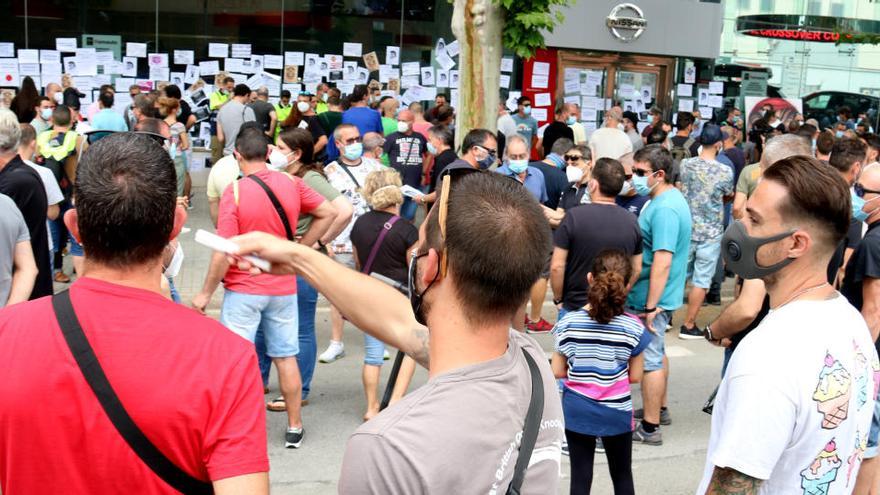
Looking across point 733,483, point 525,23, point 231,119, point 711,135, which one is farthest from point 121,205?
point 231,119

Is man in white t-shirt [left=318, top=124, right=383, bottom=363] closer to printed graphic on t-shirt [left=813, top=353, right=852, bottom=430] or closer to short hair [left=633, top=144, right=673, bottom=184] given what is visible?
short hair [left=633, top=144, right=673, bottom=184]

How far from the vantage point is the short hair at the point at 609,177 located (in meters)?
6.10

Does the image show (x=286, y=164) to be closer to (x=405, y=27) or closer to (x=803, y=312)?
(x=803, y=312)

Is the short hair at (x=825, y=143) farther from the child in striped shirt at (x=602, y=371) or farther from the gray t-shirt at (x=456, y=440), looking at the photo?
the gray t-shirt at (x=456, y=440)

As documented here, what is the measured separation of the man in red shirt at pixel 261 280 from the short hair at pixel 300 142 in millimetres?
604

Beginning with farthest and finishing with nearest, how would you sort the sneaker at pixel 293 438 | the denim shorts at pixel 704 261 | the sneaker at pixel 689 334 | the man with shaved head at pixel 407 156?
the man with shaved head at pixel 407 156, the denim shorts at pixel 704 261, the sneaker at pixel 689 334, the sneaker at pixel 293 438

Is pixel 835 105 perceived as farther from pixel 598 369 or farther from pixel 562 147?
pixel 598 369

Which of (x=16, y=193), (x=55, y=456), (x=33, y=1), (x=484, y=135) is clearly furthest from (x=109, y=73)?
(x=55, y=456)

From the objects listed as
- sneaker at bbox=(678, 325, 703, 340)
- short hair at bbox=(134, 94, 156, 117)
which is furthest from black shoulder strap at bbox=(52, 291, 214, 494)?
short hair at bbox=(134, 94, 156, 117)

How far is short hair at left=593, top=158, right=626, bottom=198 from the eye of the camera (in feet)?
20.0

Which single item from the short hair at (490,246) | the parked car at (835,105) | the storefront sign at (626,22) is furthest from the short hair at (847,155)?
the parked car at (835,105)

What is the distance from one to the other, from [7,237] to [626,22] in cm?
1570

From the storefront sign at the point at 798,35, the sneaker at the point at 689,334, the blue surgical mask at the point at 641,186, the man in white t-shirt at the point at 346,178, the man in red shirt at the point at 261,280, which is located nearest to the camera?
the man in red shirt at the point at 261,280

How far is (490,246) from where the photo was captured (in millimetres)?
2039
